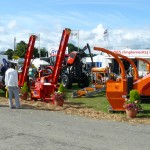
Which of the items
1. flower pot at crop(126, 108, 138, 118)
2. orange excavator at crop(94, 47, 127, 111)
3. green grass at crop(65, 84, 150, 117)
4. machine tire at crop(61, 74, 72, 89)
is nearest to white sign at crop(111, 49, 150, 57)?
machine tire at crop(61, 74, 72, 89)

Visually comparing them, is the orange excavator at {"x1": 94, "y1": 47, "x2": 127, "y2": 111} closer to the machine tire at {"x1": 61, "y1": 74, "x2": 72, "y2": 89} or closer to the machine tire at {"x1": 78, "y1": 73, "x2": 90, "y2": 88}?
the machine tire at {"x1": 61, "y1": 74, "x2": 72, "y2": 89}

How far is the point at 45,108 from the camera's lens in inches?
578

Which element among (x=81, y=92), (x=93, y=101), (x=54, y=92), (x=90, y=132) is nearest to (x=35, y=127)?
(x=90, y=132)

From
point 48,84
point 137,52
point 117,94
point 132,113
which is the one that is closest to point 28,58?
point 48,84

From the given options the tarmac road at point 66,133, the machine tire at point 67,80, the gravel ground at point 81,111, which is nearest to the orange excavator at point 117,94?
the gravel ground at point 81,111

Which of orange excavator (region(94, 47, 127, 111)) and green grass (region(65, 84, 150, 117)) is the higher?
orange excavator (region(94, 47, 127, 111))

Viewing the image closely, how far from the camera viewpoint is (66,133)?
374 inches

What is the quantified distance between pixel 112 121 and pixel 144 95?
3.95m

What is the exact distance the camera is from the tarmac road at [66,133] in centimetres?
811

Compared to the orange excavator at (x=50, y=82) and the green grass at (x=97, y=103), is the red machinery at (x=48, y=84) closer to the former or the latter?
the orange excavator at (x=50, y=82)

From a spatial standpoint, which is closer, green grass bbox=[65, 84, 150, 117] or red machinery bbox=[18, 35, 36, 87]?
green grass bbox=[65, 84, 150, 117]

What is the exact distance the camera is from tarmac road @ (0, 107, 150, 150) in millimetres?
8109

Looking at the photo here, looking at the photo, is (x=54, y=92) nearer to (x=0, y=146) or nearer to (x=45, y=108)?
(x=45, y=108)

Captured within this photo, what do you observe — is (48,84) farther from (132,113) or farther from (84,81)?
(84,81)
